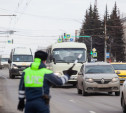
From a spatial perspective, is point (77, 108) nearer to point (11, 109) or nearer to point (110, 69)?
point (11, 109)

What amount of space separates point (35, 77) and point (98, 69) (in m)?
16.5

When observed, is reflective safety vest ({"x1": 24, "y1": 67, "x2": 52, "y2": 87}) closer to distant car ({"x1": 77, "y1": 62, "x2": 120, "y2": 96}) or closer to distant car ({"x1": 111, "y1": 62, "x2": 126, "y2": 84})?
distant car ({"x1": 77, "y1": 62, "x2": 120, "y2": 96})

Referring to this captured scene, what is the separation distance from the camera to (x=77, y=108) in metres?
16.6

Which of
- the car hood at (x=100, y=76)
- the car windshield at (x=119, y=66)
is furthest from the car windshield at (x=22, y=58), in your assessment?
the car hood at (x=100, y=76)

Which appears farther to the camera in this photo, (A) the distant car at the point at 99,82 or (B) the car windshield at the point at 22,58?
Answer: (B) the car windshield at the point at 22,58

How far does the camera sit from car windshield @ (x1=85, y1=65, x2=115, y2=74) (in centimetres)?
2373

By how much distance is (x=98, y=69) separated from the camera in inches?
945

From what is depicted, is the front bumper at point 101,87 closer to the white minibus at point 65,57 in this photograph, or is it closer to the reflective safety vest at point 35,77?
the white minibus at point 65,57

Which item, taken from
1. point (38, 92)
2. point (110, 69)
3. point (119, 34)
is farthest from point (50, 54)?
point (119, 34)

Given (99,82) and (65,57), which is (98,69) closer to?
(99,82)

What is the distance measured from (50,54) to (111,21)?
87.7m

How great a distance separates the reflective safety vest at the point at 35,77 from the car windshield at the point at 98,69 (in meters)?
15.9

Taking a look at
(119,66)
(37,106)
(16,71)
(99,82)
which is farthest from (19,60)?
(37,106)

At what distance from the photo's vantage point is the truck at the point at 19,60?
4344cm
